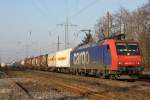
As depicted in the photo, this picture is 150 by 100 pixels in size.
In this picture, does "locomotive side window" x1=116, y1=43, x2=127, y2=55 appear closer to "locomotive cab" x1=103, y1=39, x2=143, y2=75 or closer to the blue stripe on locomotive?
"locomotive cab" x1=103, y1=39, x2=143, y2=75

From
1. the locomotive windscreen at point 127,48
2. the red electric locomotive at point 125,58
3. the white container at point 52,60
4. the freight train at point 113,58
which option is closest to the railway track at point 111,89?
the red electric locomotive at point 125,58

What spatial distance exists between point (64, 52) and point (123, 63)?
27.9m

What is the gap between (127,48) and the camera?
94.1ft

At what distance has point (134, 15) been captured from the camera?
83812 mm

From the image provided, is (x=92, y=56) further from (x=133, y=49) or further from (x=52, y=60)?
(x=52, y=60)

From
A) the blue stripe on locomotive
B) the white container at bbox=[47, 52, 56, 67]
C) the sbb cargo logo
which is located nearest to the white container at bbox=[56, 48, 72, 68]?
the white container at bbox=[47, 52, 56, 67]

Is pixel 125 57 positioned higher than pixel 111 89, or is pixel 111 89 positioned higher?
pixel 125 57

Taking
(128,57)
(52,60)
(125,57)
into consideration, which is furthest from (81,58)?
(52,60)

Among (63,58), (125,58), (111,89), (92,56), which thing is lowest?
(111,89)

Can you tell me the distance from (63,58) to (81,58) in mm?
15485

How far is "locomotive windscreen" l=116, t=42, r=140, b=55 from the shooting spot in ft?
93.8

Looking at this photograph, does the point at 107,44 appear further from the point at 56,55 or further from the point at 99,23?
the point at 99,23

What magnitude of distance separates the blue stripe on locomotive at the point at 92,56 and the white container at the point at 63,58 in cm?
571

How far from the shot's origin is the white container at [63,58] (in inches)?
2008
